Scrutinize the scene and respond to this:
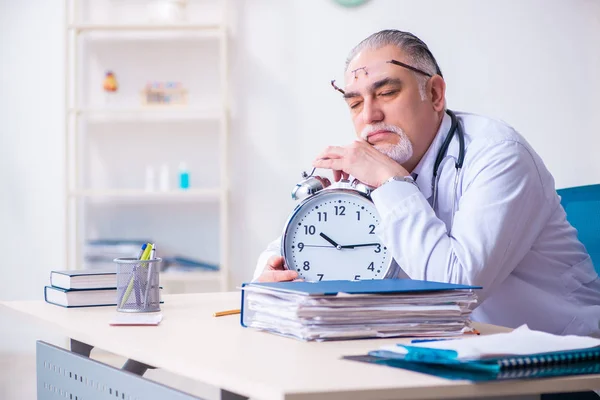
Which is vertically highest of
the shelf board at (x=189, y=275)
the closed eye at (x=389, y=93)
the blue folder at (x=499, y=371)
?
the closed eye at (x=389, y=93)

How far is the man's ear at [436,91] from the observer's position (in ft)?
6.23

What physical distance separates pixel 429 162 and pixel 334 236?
0.38m

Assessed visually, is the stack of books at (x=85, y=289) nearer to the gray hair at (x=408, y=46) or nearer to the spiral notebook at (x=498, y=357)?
the gray hair at (x=408, y=46)

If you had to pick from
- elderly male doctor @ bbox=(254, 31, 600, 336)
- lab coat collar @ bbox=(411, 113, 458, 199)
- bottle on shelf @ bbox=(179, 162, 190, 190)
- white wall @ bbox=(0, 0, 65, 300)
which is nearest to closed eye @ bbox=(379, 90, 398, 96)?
elderly male doctor @ bbox=(254, 31, 600, 336)

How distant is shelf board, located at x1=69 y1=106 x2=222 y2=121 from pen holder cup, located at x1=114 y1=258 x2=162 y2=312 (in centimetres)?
276

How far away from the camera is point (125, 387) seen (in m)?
1.29

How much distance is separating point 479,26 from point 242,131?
1439 mm

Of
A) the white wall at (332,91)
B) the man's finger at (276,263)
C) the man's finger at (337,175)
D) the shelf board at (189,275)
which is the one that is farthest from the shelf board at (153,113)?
the man's finger at (276,263)

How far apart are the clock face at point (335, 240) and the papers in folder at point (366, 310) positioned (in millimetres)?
329

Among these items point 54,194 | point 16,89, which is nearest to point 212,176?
point 54,194

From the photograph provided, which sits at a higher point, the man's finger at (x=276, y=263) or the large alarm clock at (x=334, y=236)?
the large alarm clock at (x=334, y=236)

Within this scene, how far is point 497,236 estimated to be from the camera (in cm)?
153

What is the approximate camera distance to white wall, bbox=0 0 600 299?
14.5 feet

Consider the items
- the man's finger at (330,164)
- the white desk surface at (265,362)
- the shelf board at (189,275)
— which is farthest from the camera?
the shelf board at (189,275)
